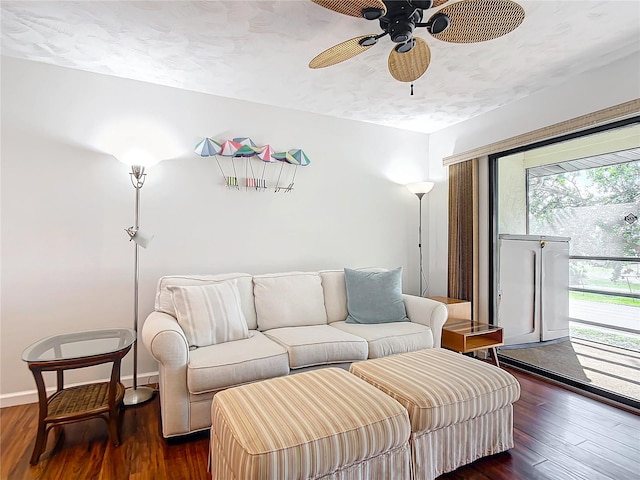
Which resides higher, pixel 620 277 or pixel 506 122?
pixel 506 122

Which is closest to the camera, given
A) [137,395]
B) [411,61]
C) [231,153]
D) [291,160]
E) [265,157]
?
[411,61]

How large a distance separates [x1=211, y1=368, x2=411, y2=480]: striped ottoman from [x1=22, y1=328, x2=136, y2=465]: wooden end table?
76 centimetres

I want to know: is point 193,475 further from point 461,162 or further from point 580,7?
point 461,162

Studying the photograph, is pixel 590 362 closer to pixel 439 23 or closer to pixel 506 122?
pixel 506 122

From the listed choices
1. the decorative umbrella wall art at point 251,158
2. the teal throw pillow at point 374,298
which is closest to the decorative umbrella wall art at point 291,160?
the decorative umbrella wall art at point 251,158

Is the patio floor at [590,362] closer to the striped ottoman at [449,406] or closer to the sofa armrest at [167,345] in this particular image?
the striped ottoman at [449,406]

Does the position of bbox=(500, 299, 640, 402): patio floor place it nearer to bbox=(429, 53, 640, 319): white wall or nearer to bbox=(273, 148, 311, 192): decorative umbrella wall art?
bbox=(429, 53, 640, 319): white wall

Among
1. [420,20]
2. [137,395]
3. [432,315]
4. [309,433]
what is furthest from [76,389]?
[420,20]

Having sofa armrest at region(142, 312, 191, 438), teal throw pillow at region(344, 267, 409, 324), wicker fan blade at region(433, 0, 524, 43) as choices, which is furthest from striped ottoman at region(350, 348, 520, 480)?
wicker fan blade at region(433, 0, 524, 43)

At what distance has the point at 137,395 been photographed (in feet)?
8.71

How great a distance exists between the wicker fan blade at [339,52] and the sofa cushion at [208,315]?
162cm

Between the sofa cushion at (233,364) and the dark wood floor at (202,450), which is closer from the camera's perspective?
the dark wood floor at (202,450)

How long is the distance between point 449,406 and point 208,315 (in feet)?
5.10

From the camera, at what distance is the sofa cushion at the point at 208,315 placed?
2.32 metres
